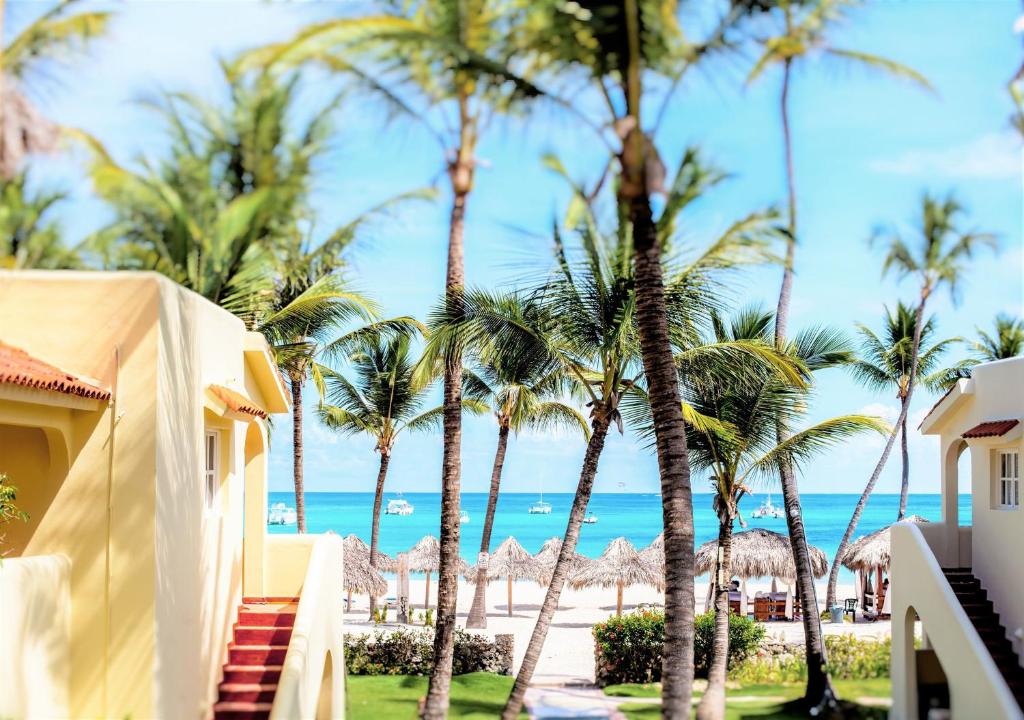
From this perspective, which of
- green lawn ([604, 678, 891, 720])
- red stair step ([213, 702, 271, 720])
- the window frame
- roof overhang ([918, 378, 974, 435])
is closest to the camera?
red stair step ([213, 702, 271, 720])

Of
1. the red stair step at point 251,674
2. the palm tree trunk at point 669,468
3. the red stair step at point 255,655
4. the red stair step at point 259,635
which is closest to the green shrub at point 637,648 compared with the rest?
the red stair step at point 259,635

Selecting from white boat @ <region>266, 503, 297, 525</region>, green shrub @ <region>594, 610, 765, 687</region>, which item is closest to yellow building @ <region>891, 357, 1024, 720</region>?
green shrub @ <region>594, 610, 765, 687</region>

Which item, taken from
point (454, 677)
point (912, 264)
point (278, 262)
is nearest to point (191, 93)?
point (278, 262)

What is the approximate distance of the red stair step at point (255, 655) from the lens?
13.5 m

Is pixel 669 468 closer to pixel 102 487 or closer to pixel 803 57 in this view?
pixel 102 487

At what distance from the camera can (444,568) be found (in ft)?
54.4

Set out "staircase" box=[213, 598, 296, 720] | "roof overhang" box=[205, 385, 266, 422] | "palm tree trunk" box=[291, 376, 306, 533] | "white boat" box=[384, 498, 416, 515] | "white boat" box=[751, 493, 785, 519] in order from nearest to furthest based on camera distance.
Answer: "roof overhang" box=[205, 385, 266, 422], "staircase" box=[213, 598, 296, 720], "palm tree trunk" box=[291, 376, 306, 533], "white boat" box=[751, 493, 785, 519], "white boat" box=[384, 498, 416, 515]

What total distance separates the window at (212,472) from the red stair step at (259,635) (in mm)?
1550

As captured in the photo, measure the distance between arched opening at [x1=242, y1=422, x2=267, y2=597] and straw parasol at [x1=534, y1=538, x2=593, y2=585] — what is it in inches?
752

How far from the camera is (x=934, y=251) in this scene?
33.9m

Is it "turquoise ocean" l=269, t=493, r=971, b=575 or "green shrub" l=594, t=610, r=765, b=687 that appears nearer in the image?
"green shrub" l=594, t=610, r=765, b=687

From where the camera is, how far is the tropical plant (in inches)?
1027

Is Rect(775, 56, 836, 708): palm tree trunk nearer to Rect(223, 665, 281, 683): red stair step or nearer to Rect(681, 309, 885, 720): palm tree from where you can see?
Rect(681, 309, 885, 720): palm tree

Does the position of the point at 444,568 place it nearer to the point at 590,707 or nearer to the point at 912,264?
the point at 590,707
